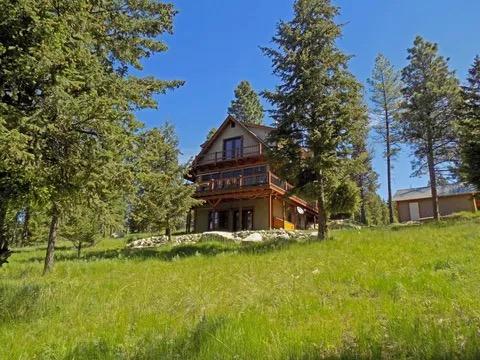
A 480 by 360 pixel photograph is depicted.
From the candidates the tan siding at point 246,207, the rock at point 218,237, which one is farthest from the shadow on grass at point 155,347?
the tan siding at point 246,207

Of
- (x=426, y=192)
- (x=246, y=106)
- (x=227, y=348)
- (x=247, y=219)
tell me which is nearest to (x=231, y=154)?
(x=247, y=219)

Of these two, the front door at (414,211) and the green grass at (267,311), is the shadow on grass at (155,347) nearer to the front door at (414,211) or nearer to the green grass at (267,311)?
the green grass at (267,311)

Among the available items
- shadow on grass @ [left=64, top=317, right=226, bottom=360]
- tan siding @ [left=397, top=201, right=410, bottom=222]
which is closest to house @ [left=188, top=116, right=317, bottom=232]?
tan siding @ [left=397, top=201, right=410, bottom=222]

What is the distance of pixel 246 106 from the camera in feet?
179

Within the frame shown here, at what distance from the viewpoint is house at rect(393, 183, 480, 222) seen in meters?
43.2

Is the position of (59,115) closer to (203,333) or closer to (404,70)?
(203,333)

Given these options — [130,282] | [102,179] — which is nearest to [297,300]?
[102,179]

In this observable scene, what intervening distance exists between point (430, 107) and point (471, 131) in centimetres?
928

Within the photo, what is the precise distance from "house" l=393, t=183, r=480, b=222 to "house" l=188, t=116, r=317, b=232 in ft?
48.2

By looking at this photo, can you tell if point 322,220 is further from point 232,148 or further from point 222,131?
point 222,131

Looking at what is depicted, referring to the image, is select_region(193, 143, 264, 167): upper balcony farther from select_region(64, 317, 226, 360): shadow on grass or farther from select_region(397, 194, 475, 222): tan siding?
select_region(64, 317, 226, 360): shadow on grass

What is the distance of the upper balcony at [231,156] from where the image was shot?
3320cm

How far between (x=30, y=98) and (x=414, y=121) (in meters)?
30.2

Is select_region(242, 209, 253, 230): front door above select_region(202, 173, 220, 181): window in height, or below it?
below
